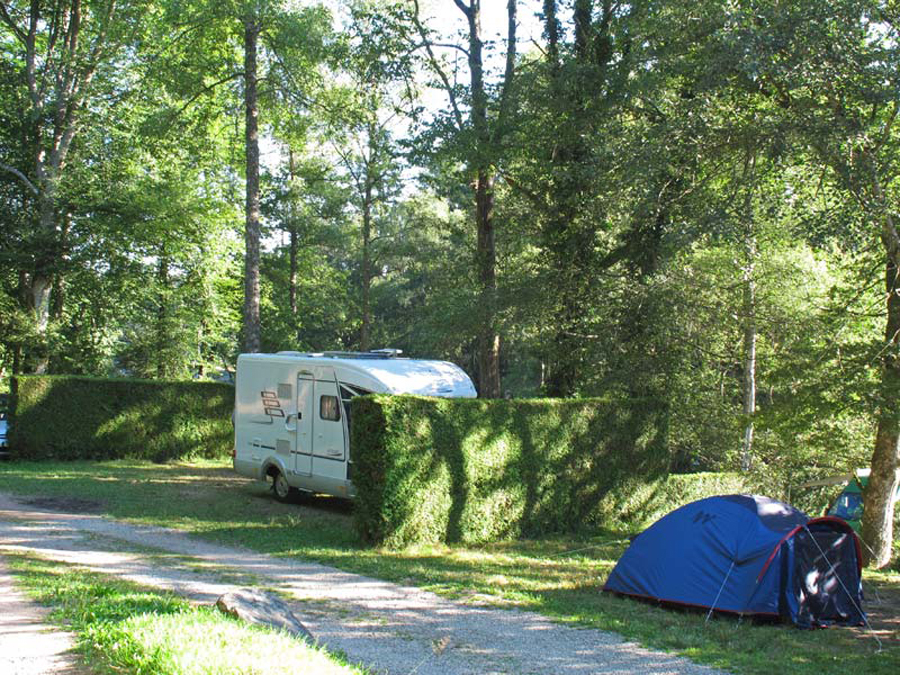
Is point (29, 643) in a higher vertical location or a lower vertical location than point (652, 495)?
higher

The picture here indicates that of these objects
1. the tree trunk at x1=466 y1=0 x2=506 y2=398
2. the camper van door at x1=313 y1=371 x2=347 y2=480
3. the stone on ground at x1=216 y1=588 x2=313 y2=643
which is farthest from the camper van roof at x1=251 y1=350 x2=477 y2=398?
the stone on ground at x1=216 y1=588 x2=313 y2=643

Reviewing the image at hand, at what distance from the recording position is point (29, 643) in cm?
515

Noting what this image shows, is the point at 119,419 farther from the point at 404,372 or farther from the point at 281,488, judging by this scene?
the point at 404,372

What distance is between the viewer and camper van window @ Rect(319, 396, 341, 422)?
13.2m

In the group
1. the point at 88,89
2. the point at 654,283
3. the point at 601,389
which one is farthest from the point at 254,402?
the point at 88,89

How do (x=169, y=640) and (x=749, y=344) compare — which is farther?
(x=749, y=344)

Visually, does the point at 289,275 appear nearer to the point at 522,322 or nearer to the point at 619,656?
the point at 522,322

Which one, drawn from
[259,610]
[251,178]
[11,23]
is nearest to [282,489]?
[251,178]

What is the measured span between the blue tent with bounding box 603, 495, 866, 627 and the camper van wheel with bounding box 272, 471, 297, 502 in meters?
7.02

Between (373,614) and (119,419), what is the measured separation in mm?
14412

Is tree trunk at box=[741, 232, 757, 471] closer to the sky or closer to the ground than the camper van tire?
closer to the sky

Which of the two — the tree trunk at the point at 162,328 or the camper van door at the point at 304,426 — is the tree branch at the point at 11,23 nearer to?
the tree trunk at the point at 162,328

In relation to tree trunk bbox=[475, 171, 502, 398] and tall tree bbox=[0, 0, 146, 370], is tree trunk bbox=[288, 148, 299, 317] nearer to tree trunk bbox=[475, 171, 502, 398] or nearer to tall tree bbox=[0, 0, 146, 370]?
tall tree bbox=[0, 0, 146, 370]

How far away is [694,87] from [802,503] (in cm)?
1225
